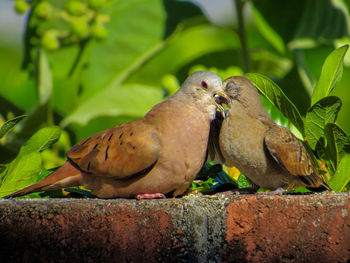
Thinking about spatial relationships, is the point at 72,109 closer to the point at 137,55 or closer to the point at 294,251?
the point at 137,55

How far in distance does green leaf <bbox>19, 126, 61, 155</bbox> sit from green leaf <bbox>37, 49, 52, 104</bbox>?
83 cm

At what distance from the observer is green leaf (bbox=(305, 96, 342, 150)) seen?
200 centimetres

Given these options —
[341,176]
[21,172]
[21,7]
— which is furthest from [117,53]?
[341,176]

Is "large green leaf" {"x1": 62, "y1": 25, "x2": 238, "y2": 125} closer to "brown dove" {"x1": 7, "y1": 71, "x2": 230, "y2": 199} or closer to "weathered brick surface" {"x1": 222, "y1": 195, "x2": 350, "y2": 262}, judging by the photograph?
"brown dove" {"x1": 7, "y1": 71, "x2": 230, "y2": 199}

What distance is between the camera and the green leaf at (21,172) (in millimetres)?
2080

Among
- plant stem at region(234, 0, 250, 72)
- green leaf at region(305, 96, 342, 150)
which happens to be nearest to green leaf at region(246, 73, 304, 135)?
green leaf at region(305, 96, 342, 150)

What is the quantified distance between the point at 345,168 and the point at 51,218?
1.10 metres

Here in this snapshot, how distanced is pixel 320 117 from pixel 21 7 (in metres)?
2.08

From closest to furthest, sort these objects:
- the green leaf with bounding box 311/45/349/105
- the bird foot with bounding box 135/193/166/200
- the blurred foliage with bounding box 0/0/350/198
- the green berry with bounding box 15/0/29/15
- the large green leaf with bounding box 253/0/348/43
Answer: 1. the bird foot with bounding box 135/193/166/200
2. the green leaf with bounding box 311/45/349/105
3. the blurred foliage with bounding box 0/0/350/198
4. the green berry with bounding box 15/0/29/15
5. the large green leaf with bounding box 253/0/348/43

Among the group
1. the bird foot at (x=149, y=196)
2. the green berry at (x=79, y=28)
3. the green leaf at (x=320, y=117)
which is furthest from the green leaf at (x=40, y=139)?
the green berry at (x=79, y=28)

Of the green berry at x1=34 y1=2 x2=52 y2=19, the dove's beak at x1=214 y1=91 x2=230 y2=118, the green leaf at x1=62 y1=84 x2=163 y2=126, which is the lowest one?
the green leaf at x1=62 y1=84 x2=163 y2=126

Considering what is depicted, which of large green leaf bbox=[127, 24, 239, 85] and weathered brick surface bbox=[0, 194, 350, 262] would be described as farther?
large green leaf bbox=[127, 24, 239, 85]

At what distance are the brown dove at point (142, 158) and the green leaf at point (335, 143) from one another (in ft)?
1.52

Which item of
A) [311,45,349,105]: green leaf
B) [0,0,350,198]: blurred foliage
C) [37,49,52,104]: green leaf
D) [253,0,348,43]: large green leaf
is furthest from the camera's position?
[253,0,348,43]: large green leaf
